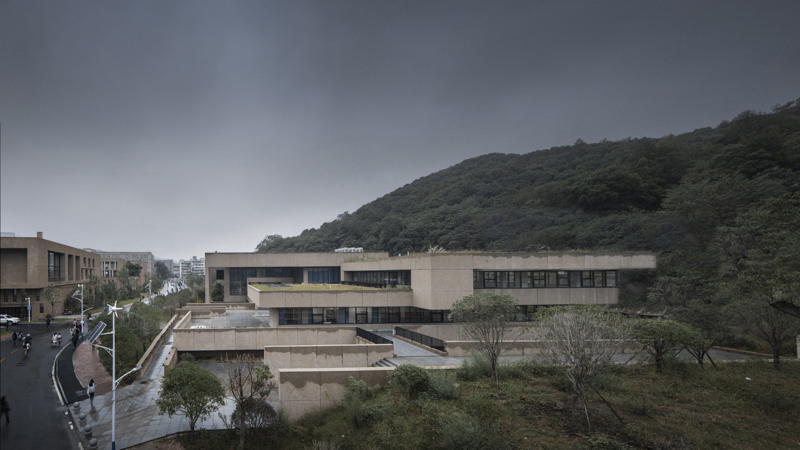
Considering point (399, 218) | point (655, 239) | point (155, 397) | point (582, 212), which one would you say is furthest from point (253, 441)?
point (399, 218)

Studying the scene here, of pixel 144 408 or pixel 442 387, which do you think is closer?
pixel 442 387

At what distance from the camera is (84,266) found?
244ft

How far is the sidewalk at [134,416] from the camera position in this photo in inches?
699

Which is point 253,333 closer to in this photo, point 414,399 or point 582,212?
point 414,399

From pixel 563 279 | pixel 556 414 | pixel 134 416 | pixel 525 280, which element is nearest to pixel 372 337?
pixel 134 416

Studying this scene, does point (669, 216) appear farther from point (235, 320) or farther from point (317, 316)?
point (235, 320)

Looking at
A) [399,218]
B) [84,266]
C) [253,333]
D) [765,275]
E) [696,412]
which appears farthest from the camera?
[399,218]

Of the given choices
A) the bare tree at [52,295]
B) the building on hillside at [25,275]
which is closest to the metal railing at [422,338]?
the bare tree at [52,295]

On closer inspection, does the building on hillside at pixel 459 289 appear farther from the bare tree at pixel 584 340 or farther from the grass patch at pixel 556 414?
the bare tree at pixel 584 340

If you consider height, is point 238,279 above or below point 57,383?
above

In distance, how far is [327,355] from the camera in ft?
77.0

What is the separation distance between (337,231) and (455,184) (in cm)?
3401

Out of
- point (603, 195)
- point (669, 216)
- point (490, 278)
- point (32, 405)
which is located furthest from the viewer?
point (603, 195)

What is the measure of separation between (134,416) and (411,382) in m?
14.3
